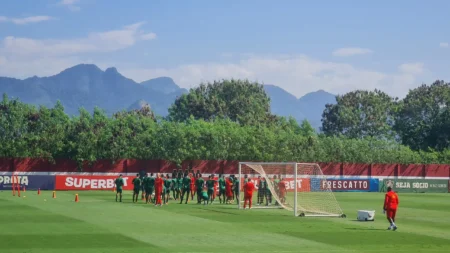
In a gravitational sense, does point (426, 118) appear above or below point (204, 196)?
above

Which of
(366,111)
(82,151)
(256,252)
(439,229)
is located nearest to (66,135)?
(82,151)

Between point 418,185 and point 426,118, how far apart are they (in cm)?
4879

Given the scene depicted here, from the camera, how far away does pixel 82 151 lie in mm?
71750

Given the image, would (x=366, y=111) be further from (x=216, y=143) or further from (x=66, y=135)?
(x=66, y=135)

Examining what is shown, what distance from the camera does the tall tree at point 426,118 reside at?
11362 centimetres

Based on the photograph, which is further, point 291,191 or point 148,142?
point 148,142

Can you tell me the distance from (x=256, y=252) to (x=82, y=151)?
50507 mm

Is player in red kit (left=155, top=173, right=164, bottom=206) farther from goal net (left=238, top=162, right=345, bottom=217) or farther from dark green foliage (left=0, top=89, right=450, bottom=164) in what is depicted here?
dark green foliage (left=0, top=89, right=450, bottom=164)

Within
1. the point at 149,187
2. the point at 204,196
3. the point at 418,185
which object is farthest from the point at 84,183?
the point at 418,185

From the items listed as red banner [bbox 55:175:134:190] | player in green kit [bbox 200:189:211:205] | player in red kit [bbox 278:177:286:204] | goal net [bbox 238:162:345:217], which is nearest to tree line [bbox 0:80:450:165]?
red banner [bbox 55:175:134:190]

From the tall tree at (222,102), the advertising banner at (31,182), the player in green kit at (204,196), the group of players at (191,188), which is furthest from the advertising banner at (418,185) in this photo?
the tall tree at (222,102)

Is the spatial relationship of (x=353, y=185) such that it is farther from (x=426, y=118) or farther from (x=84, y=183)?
(x=426, y=118)

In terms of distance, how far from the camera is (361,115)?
13712cm

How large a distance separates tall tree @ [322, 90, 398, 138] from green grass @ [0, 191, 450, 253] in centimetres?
9192
